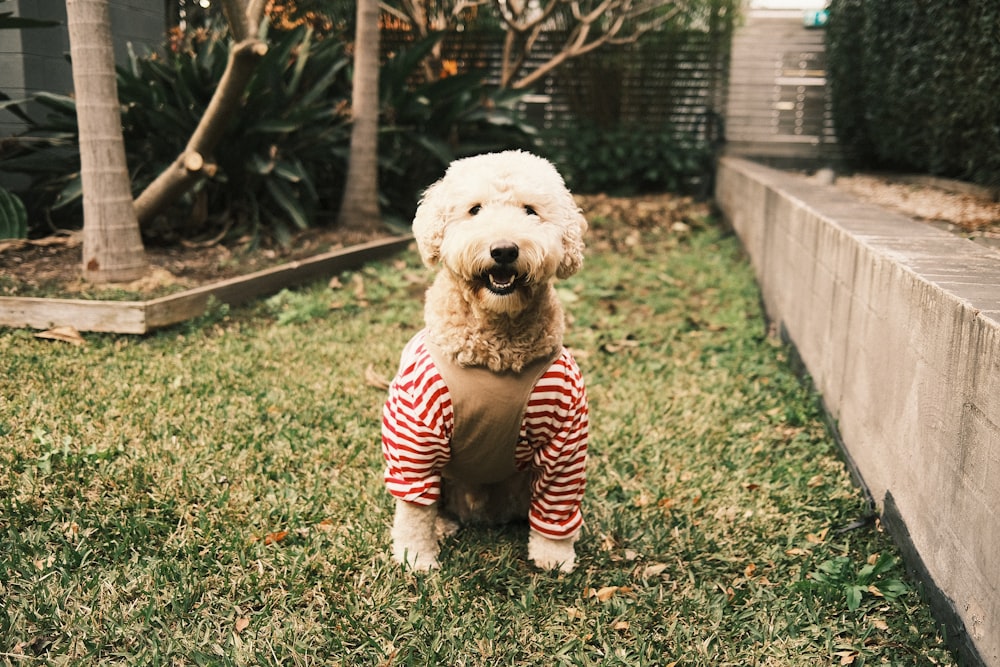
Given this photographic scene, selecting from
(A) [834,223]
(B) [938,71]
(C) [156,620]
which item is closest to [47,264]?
(C) [156,620]

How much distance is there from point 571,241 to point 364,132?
5279mm

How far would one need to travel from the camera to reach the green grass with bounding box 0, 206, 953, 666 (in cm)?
250

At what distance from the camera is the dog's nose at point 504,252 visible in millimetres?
2432

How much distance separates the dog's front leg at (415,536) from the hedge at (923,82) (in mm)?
4140

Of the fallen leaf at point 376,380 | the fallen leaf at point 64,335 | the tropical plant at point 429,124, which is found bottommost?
the fallen leaf at point 376,380

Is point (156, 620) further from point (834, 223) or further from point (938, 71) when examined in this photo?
point (938, 71)

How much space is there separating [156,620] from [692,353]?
12.2 feet

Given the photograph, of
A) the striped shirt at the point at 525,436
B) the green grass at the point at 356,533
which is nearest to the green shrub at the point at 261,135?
the green grass at the point at 356,533

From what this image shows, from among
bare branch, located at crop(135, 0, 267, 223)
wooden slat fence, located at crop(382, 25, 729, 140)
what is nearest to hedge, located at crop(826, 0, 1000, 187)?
wooden slat fence, located at crop(382, 25, 729, 140)

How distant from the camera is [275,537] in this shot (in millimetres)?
2969

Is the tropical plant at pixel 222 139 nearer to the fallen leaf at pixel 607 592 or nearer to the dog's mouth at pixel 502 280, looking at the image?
the dog's mouth at pixel 502 280

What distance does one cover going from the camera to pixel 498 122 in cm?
884

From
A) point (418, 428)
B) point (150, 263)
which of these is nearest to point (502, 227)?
point (418, 428)

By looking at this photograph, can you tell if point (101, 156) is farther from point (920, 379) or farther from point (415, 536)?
point (920, 379)
